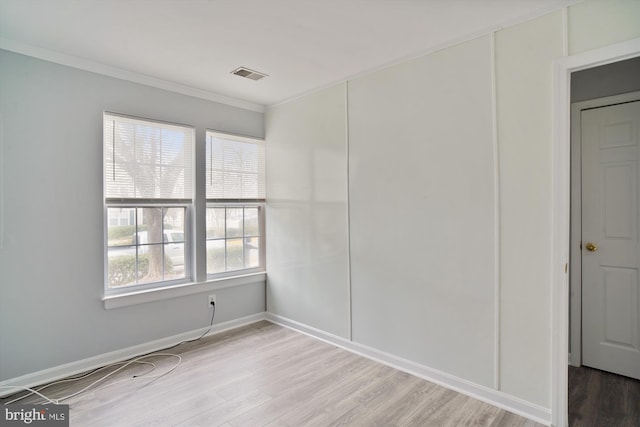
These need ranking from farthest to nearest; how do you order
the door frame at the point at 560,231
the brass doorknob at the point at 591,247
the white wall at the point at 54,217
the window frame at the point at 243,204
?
the window frame at the point at 243,204 < the brass doorknob at the point at 591,247 < the white wall at the point at 54,217 < the door frame at the point at 560,231

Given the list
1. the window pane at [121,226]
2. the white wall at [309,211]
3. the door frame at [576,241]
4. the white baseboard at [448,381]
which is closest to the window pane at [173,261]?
the window pane at [121,226]

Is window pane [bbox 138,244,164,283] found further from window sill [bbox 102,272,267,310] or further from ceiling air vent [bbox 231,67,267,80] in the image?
ceiling air vent [bbox 231,67,267,80]

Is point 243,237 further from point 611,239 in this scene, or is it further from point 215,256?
point 611,239

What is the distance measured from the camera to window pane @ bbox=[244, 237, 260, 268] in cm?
404

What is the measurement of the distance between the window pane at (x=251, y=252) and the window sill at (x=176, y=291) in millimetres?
149

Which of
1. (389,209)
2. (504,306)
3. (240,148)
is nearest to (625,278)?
(504,306)

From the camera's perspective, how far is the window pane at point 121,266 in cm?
301

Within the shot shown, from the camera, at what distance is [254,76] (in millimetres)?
3139

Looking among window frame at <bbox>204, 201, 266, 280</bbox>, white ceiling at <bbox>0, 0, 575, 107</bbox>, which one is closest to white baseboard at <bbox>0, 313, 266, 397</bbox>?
window frame at <bbox>204, 201, 266, 280</bbox>

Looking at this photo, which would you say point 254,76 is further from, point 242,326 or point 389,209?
point 242,326

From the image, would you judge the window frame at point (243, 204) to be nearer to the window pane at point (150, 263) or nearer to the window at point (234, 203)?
the window at point (234, 203)

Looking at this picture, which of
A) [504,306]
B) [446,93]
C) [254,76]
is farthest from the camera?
[254,76]

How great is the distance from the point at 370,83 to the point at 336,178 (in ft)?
3.02

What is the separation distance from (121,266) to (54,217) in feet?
2.21
